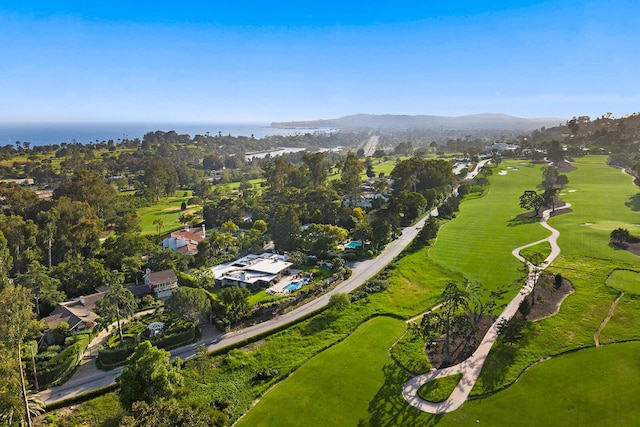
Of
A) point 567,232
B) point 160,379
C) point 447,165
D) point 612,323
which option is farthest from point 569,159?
point 160,379

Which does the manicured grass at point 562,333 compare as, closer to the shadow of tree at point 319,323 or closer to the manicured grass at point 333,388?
the manicured grass at point 333,388

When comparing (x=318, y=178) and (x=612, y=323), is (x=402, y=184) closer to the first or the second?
(x=318, y=178)

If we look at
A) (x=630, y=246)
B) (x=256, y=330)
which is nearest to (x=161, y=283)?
(x=256, y=330)

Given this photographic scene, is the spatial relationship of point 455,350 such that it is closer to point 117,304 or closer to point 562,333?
point 562,333

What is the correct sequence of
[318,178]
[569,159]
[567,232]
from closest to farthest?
[567,232], [318,178], [569,159]

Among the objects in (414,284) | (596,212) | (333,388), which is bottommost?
(333,388)

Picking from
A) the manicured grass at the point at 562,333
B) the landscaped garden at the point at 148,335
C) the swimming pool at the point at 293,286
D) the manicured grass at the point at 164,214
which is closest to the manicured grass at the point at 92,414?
the landscaped garden at the point at 148,335
